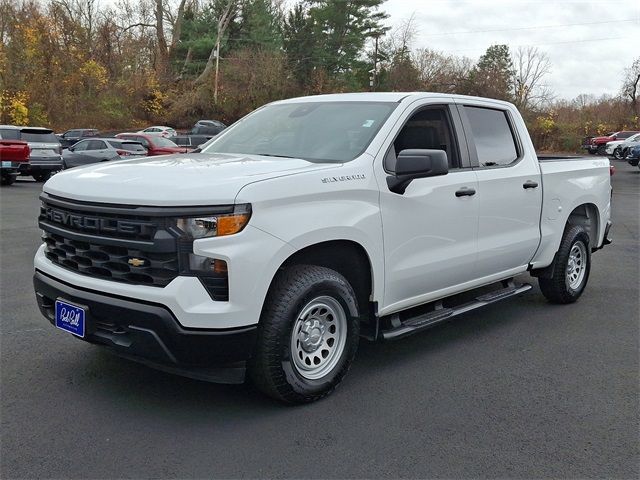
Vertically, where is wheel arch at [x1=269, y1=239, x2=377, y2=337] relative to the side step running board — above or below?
above

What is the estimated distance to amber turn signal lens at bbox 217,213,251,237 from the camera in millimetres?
3371

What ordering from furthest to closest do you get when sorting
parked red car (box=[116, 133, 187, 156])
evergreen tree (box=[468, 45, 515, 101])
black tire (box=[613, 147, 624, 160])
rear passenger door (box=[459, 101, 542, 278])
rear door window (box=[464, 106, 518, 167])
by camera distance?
1. evergreen tree (box=[468, 45, 515, 101])
2. black tire (box=[613, 147, 624, 160])
3. parked red car (box=[116, 133, 187, 156])
4. rear door window (box=[464, 106, 518, 167])
5. rear passenger door (box=[459, 101, 542, 278])

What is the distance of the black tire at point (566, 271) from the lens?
620cm

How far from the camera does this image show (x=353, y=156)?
4.27 m

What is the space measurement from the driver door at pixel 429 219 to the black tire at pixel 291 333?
1.45 ft

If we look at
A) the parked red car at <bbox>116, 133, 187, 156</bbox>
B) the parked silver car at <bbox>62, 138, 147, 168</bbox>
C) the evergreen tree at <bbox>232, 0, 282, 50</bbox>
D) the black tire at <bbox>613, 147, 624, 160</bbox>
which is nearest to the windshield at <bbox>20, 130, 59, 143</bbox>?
the parked silver car at <bbox>62, 138, 147, 168</bbox>

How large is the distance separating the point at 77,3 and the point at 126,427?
2249 inches

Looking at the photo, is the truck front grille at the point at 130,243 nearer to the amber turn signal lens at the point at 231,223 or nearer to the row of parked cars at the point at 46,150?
the amber turn signal lens at the point at 231,223

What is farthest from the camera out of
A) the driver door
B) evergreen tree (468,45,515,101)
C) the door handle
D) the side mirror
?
evergreen tree (468,45,515,101)

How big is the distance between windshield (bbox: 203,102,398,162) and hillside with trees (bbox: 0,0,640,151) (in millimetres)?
40227

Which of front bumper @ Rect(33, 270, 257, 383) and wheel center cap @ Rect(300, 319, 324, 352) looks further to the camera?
wheel center cap @ Rect(300, 319, 324, 352)

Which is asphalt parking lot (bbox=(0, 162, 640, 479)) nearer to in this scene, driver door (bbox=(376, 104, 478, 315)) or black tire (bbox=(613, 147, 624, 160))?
driver door (bbox=(376, 104, 478, 315))

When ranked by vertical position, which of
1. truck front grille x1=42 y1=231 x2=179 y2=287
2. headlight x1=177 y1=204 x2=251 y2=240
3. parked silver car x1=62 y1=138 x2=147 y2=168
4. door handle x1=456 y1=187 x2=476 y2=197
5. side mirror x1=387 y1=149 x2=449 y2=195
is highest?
parked silver car x1=62 y1=138 x2=147 y2=168

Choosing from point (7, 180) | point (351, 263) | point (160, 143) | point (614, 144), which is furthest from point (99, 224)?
point (614, 144)
